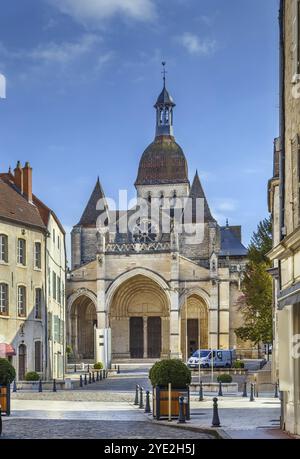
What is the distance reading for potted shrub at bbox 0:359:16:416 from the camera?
21750 millimetres

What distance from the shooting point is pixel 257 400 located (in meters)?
27.7

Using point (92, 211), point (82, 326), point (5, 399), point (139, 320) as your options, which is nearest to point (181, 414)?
point (5, 399)

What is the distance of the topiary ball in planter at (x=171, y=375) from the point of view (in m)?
20.3

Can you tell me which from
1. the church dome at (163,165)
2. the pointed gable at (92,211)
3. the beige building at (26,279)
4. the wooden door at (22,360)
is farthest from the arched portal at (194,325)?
the wooden door at (22,360)

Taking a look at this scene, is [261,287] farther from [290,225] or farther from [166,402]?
[290,225]

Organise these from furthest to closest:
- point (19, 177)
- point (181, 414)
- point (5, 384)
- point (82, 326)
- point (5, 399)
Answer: point (82, 326)
point (19, 177)
point (5, 384)
point (5, 399)
point (181, 414)

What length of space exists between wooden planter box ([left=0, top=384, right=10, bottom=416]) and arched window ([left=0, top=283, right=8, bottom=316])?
61.5 ft

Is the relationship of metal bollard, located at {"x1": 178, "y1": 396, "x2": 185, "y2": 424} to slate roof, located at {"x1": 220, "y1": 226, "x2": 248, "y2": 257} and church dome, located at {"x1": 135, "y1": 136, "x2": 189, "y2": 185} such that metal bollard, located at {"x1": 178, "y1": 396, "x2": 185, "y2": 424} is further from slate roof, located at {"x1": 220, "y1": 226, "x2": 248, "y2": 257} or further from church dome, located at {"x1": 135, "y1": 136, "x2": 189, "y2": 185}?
church dome, located at {"x1": 135, "y1": 136, "x2": 189, "y2": 185}

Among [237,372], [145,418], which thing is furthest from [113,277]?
[145,418]

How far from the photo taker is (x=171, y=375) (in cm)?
2030

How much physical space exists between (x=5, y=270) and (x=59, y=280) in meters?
10.4

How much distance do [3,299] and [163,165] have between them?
48399 millimetres
